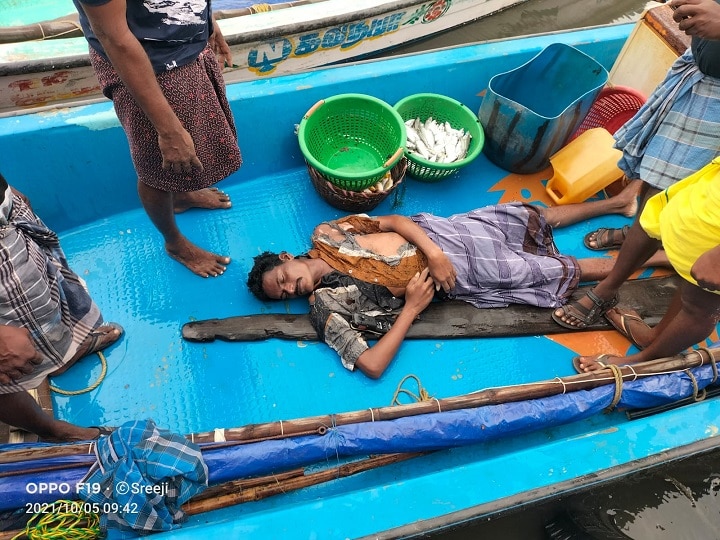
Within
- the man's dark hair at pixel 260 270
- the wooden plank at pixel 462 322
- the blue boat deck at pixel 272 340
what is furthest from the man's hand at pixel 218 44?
the wooden plank at pixel 462 322

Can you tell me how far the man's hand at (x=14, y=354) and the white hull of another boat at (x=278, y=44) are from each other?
164cm

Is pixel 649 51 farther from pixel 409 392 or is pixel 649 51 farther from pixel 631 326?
pixel 409 392

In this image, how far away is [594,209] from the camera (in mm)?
3057

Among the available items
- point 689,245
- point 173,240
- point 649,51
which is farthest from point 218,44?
point 649,51

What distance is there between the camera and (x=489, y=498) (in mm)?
1676

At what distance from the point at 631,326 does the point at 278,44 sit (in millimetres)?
3063

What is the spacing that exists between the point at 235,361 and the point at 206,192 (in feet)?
3.46

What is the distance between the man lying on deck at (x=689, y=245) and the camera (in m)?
1.59

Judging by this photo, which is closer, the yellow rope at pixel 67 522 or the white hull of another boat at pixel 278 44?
the yellow rope at pixel 67 522

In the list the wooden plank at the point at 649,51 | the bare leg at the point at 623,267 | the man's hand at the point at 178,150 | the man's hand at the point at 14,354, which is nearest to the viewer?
the man's hand at the point at 14,354

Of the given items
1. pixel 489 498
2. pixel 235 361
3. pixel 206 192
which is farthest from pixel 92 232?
pixel 489 498

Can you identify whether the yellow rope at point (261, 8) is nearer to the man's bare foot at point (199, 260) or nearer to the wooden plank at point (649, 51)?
the man's bare foot at point (199, 260)

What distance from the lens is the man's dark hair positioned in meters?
2.52

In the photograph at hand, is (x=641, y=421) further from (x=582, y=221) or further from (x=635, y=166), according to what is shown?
(x=582, y=221)
